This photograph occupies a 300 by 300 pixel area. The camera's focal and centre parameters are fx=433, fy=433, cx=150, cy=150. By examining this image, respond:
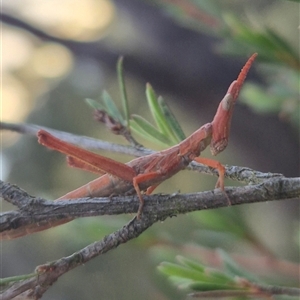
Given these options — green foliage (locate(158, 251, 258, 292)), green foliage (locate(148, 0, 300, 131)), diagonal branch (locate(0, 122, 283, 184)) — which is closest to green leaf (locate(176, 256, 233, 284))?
green foliage (locate(158, 251, 258, 292))

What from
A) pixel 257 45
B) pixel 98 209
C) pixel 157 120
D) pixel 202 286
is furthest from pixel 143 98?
pixel 98 209

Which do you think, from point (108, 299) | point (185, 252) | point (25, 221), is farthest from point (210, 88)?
point (25, 221)

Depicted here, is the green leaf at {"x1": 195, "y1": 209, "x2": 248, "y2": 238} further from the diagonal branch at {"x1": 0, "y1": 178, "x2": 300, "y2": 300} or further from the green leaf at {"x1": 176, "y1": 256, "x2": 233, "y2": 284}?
the diagonal branch at {"x1": 0, "y1": 178, "x2": 300, "y2": 300}

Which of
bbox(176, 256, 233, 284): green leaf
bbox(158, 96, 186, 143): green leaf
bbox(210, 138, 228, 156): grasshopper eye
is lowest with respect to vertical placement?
bbox(176, 256, 233, 284): green leaf

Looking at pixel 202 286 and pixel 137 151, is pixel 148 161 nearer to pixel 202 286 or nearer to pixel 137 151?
pixel 137 151

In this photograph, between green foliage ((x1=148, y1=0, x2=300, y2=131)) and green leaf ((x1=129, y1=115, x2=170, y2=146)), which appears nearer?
green leaf ((x1=129, y1=115, x2=170, y2=146))

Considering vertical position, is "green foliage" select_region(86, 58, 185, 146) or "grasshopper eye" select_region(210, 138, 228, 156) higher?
"green foliage" select_region(86, 58, 185, 146)

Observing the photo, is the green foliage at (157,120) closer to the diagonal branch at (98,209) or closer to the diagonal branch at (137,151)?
the diagonal branch at (137,151)

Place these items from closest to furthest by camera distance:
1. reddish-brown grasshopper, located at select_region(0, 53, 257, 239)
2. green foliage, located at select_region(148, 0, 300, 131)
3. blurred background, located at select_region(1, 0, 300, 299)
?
reddish-brown grasshopper, located at select_region(0, 53, 257, 239)
green foliage, located at select_region(148, 0, 300, 131)
blurred background, located at select_region(1, 0, 300, 299)
